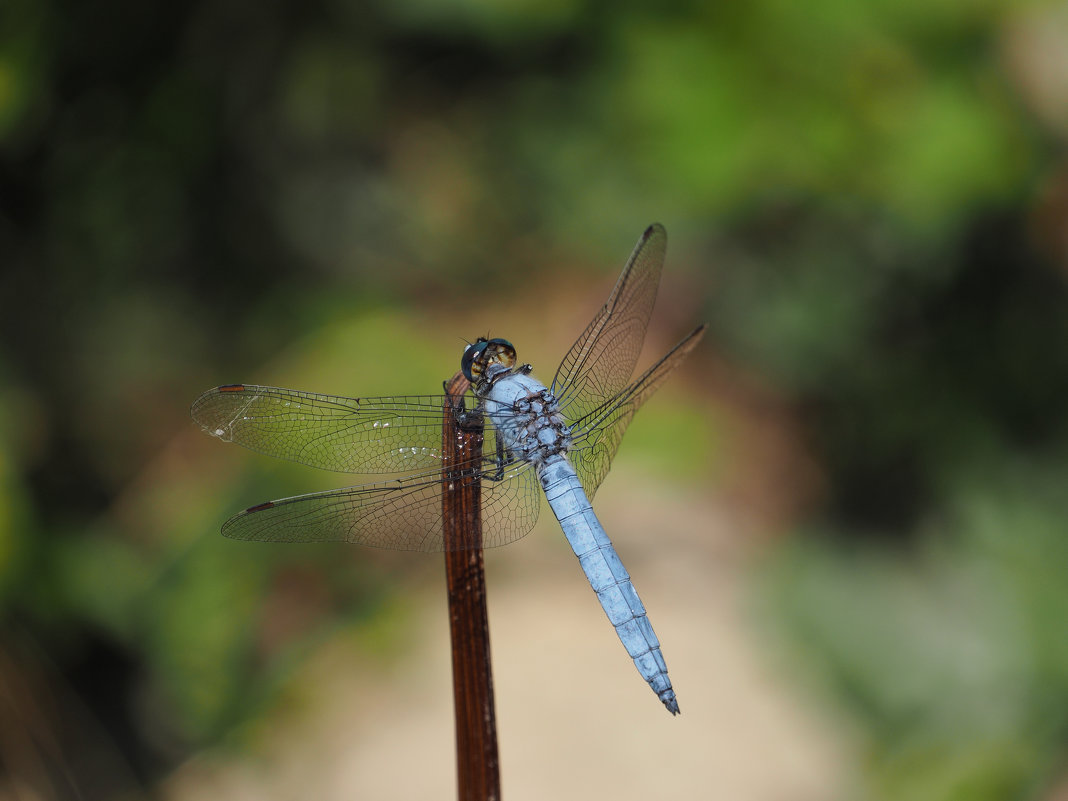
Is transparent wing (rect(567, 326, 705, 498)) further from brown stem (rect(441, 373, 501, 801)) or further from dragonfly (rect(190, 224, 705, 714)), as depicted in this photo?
brown stem (rect(441, 373, 501, 801))

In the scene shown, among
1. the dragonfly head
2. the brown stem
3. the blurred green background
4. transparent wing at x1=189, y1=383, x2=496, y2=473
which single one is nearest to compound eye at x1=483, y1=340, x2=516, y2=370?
the dragonfly head

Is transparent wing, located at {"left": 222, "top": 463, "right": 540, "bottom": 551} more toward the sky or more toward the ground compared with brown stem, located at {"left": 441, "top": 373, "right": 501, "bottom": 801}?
more toward the sky

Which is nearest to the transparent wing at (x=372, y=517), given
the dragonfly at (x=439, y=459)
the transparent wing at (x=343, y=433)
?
the dragonfly at (x=439, y=459)

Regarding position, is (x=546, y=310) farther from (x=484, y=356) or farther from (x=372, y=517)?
(x=372, y=517)

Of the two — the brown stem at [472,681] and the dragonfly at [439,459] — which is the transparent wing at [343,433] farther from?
the brown stem at [472,681]

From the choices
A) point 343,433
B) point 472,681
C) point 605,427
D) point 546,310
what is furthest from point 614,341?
point 546,310
